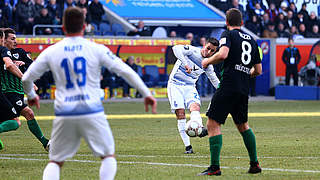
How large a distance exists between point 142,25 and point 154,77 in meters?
2.23

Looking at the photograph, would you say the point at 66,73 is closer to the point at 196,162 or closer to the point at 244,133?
the point at 244,133

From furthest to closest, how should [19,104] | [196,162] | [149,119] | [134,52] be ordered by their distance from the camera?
[134,52] < [149,119] < [19,104] < [196,162]

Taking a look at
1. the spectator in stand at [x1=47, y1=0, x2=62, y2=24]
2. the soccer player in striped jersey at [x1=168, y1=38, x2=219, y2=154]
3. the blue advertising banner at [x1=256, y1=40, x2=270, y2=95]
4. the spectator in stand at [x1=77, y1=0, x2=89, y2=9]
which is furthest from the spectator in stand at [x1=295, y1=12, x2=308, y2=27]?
the soccer player in striped jersey at [x1=168, y1=38, x2=219, y2=154]

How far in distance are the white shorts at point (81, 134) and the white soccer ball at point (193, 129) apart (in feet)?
16.7

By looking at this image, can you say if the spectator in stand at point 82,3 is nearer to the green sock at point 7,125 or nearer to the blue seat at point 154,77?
the blue seat at point 154,77

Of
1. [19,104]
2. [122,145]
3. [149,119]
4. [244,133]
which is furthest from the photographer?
[149,119]

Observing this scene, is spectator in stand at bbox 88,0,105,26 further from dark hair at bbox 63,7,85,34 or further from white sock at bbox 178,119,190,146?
dark hair at bbox 63,7,85,34

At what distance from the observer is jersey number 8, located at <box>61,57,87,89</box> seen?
7.13 m

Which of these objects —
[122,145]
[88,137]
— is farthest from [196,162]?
[88,137]

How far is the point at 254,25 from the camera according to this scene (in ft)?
114

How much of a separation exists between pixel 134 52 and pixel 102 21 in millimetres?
1981

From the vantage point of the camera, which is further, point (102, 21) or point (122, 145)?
point (102, 21)

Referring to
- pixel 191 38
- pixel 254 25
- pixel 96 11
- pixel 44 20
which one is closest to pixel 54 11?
pixel 44 20

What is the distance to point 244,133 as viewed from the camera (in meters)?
9.91
